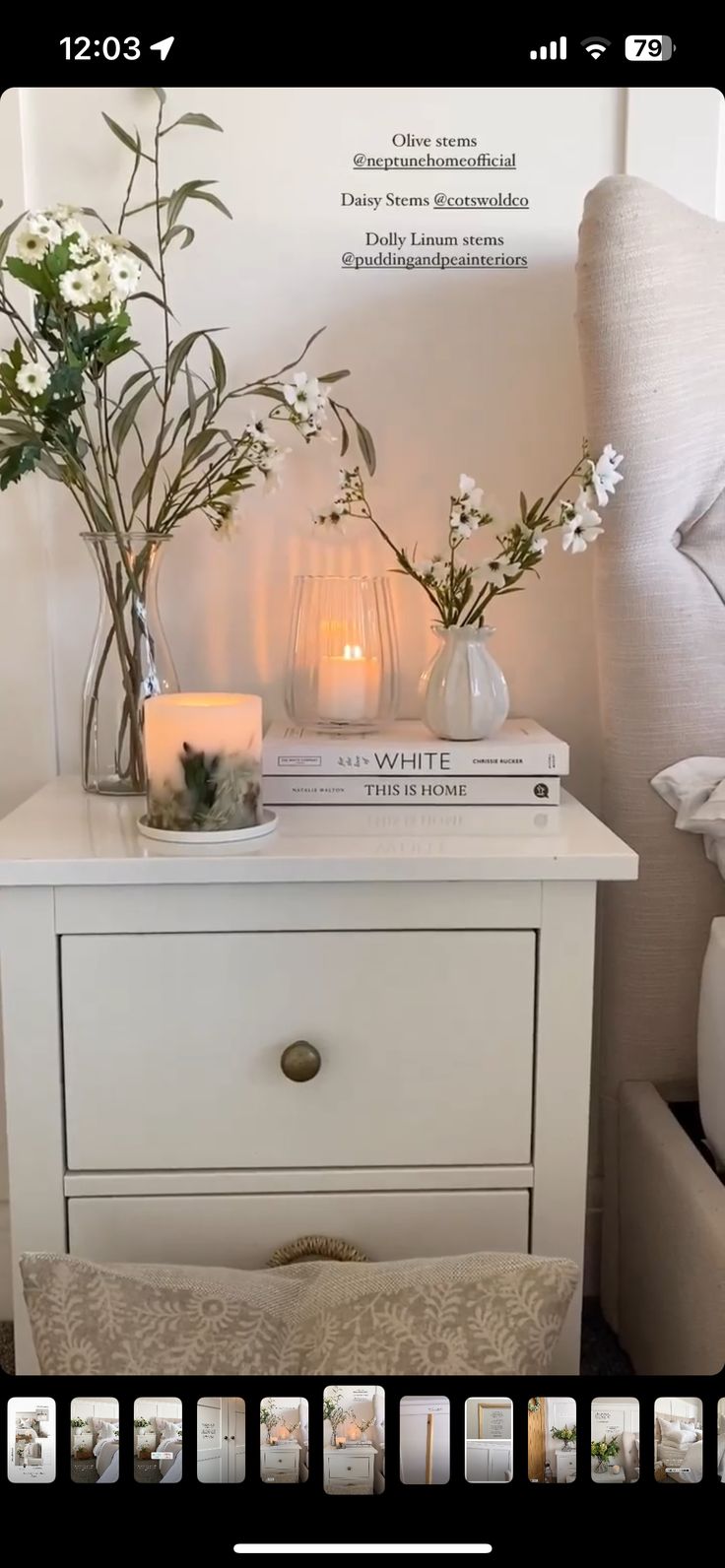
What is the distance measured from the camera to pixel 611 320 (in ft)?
3.80

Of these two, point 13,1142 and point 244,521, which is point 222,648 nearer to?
point 244,521

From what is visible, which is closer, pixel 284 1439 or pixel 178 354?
pixel 284 1439

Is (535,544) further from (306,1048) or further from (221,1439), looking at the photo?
(221,1439)

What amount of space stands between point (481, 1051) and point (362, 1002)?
0.10 metres

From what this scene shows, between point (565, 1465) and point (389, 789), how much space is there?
1.78 feet

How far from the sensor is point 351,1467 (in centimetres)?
86

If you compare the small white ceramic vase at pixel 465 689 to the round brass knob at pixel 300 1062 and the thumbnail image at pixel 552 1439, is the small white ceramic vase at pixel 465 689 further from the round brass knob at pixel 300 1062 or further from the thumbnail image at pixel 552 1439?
the thumbnail image at pixel 552 1439

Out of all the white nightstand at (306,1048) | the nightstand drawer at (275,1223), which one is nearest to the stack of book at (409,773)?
the white nightstand at (306,1048)

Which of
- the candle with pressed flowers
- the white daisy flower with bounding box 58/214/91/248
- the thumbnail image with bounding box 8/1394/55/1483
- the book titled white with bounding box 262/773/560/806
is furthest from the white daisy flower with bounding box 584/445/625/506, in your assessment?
the thumbnail image with bounding box 8/1394/55/1483

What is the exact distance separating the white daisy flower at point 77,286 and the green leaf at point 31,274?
0.6 inches
